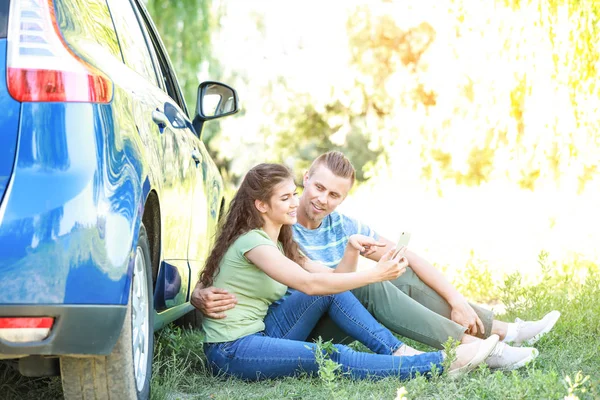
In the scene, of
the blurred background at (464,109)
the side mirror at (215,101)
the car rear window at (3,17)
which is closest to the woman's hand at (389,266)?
the side mirror at (215,101)

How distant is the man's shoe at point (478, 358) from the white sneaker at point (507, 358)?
81mm

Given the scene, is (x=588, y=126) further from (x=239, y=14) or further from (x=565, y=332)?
(x=239, y=14)

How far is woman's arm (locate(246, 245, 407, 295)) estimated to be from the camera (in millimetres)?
3531

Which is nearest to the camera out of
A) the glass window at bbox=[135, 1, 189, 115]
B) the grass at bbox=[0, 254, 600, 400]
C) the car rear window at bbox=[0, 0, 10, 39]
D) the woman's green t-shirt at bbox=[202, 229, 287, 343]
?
the car rear window at bbox=[0, 0, 10, 39]

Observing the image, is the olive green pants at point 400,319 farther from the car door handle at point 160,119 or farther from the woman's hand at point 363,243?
the car door handle at point 160,119

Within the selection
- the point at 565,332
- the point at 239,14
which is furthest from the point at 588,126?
the point at 239,14

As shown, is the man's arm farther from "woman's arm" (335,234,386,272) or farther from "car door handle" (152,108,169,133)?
"car door handle" (152,108,169,133)

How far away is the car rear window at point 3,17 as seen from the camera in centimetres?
237

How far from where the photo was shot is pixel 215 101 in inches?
193

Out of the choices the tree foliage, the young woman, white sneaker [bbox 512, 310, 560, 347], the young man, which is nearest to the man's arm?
the young man

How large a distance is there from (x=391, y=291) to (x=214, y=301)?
877 mm

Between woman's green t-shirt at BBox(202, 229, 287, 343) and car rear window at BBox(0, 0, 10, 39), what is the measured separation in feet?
5.23

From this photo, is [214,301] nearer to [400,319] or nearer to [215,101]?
[400,319]

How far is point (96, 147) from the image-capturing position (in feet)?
7.77
